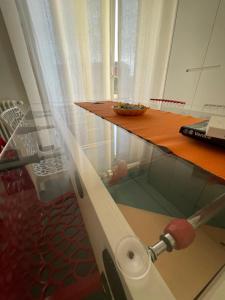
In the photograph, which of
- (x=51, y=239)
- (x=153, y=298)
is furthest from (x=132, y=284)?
(x=51, y=239)

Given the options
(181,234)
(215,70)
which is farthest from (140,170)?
(215,70)

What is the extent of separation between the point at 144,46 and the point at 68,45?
109 cm

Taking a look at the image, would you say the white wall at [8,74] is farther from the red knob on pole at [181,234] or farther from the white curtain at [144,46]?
the red knob on pole at [181,234]

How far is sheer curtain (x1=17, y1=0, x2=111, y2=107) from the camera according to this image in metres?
1.59

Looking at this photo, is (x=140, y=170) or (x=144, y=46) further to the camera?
(x=144, y=46)

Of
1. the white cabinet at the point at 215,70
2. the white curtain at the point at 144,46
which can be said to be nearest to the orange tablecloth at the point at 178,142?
the white curtain at the point at 144,46

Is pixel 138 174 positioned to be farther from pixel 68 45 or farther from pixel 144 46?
pixel 144 46

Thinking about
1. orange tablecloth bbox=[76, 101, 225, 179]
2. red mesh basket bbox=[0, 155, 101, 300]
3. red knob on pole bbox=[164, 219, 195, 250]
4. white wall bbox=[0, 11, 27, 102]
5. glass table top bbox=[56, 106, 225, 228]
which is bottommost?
red mesh basket bbox=[0, 155, 101, 300]

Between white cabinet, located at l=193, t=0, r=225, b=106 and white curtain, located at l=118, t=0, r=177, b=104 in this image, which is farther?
white curtain, located at l=118, t=0, r=177, b=104

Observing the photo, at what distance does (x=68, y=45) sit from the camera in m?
1.75

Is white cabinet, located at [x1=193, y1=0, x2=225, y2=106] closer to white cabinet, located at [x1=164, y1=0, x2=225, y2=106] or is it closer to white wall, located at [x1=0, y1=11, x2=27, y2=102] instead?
white cabinet, located at [x1=164, y1=0, x2=225, y2=106]

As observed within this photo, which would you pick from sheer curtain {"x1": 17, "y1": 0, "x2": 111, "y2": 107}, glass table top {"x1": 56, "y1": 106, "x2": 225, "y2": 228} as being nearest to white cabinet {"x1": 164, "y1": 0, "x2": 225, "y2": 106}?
sheer curtain {"x1": 17, "y1": 0, "x2": 111, "y2": 107}

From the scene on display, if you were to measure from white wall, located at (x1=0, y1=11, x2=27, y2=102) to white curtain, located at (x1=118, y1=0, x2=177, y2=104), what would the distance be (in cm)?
137

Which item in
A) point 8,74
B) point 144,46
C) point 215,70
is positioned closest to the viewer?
point 215,70
